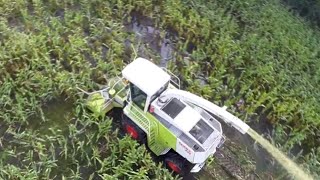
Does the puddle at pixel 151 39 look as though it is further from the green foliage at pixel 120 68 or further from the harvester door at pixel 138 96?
the harvester door at pixel 138 96

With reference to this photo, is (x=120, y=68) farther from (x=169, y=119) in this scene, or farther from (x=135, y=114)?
(x=169, y=119)

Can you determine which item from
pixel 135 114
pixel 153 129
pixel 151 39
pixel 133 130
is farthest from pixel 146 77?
pixel 151 39

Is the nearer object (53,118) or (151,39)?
(53,118)

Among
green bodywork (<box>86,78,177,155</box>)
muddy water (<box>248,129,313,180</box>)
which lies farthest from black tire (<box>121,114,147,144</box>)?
muddy water (<box>248,129,313,180</box>)

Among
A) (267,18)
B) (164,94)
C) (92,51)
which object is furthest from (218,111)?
(267,18)

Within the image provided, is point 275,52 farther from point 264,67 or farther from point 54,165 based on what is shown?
point 54,165

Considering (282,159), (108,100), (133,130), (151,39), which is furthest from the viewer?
(151,39)
